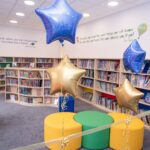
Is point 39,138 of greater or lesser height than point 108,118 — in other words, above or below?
below

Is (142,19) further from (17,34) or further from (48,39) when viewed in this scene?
(17,34)

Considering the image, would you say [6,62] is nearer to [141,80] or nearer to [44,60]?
[44,60]

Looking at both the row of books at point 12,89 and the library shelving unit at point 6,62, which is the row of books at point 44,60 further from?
the row of books at point 12,89

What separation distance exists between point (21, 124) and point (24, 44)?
4799mm

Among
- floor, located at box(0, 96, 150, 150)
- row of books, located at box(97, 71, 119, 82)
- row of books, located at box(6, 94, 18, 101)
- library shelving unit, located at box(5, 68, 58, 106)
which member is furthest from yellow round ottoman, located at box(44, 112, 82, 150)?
row of books, located at box(6, 94, 18, 101)

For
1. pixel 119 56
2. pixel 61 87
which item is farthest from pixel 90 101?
pixel 61 87

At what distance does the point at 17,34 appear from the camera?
7.93 m

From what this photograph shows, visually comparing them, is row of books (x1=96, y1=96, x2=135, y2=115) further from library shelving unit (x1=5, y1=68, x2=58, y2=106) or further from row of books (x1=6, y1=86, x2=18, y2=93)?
row of books (x1=6, y1=86, x2=18, y2=93)

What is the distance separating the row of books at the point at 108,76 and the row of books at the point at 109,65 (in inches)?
5.5

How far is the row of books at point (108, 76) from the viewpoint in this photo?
16.7 feet

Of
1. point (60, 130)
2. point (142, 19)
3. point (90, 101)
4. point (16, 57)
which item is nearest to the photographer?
point (60, 130)

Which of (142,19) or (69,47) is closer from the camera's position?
(142,19)

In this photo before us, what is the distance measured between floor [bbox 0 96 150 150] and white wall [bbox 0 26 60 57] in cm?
288

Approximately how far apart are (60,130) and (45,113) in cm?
210
